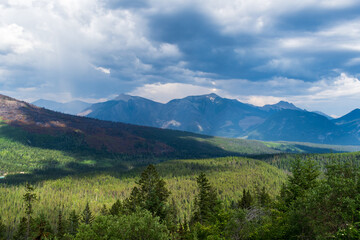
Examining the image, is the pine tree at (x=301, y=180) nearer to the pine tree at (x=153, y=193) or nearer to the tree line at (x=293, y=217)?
the tree line at (x=293, y=217)

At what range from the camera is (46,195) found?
189 metres

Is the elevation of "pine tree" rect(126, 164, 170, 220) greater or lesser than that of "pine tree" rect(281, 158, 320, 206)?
lesser

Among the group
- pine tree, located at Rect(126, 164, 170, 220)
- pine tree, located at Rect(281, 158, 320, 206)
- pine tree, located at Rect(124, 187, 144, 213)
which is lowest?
pine tree, located at Rect(124, 187, 144, 213)

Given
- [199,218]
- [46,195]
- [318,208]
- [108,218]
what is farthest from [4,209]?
[318,208]

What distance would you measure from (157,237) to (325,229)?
21.0 m

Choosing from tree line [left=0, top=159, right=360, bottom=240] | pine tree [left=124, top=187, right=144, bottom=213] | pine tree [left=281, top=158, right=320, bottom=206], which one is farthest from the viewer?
pine tree [left=124, top=187, right=144, bottom=213]

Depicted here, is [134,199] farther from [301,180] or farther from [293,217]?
[293,217]

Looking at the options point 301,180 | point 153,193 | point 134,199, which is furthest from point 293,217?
point 134,199

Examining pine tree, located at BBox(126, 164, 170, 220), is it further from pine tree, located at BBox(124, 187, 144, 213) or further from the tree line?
pine tree, located at BBox(124, 187, 144, 213)

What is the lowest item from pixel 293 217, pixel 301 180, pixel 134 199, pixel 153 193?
pixel 134 199

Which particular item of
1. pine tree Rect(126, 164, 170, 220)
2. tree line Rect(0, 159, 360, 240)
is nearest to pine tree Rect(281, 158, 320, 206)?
tree line Rect(0, 159, 360, 240)

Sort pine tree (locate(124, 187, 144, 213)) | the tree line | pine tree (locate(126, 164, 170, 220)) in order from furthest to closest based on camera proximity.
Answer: pine tree (locate(124, 187, 144, 213)), pine tree (locate(126, 164, 170, 220)), the tree line

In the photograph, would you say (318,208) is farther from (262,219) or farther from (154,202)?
(154,202)

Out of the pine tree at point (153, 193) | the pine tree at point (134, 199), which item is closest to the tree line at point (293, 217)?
the pine tree at point (153, 193)
